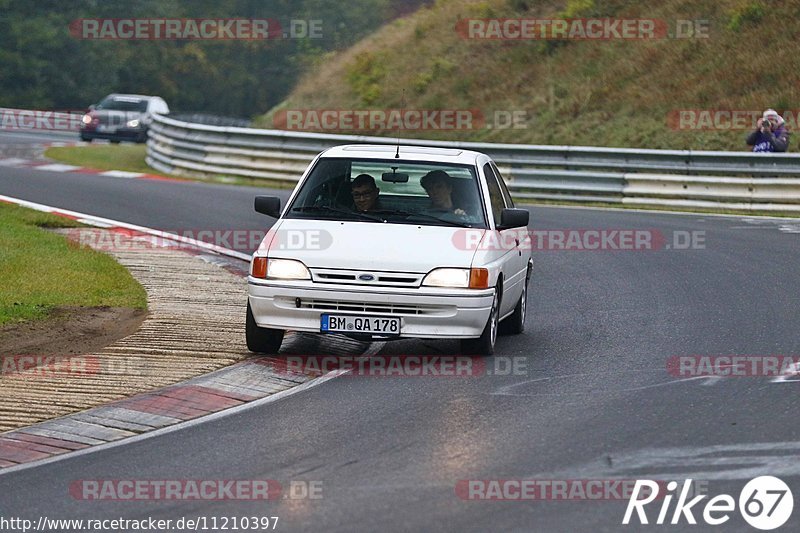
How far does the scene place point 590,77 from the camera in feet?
112

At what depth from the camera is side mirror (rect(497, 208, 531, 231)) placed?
37.3ft

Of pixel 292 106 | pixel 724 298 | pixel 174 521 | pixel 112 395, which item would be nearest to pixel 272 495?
pixel 174 521

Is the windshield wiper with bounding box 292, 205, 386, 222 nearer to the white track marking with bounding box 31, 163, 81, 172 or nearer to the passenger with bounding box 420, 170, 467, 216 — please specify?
the passenger with bounding box 420, 170, 467, 216

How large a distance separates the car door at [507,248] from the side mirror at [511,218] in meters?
0.07

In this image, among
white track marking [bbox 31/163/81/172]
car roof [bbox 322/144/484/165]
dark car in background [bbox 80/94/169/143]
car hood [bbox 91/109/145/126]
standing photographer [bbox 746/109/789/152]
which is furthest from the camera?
car hood [bbox 91/109/145/126]

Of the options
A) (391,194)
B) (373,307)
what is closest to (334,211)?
(391,194)

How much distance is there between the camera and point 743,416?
346 inches

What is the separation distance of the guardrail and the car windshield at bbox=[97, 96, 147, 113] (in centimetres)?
1523

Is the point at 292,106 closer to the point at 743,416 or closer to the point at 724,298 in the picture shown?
the point at 724,298

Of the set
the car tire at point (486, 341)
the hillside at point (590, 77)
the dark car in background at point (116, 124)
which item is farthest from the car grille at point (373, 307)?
the dark car in background at point (116, 124)

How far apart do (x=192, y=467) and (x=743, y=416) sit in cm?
345

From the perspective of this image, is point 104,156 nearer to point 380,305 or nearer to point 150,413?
point 380,305

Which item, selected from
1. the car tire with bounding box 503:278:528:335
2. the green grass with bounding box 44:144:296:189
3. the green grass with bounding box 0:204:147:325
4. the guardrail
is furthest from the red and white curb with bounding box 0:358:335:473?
the green grass with bounding box 44:144:296:189

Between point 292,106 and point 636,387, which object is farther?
point 292,106
